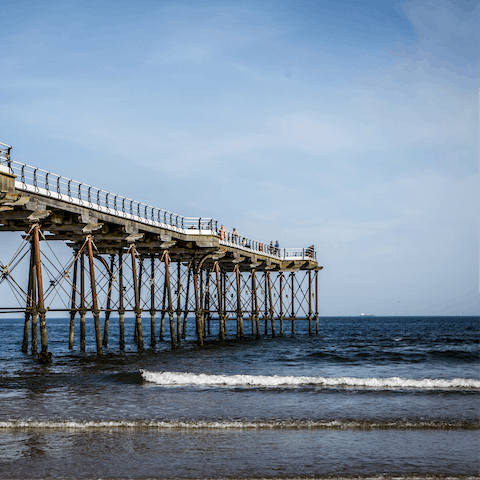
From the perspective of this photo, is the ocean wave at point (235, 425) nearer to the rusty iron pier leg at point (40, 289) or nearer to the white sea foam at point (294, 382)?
the white sea foam at point (294, 382)

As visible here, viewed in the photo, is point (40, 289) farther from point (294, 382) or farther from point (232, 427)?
point (232, 427)

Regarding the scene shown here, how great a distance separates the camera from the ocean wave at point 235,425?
12.2 meters

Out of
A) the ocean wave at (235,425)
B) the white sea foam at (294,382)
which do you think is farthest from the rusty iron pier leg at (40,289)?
the ocean wave at (235,425)

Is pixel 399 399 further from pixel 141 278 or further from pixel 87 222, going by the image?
pixel 141 278

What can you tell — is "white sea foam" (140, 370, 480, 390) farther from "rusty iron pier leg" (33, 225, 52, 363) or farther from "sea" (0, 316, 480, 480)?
Result: "rusty iron pier leg" (33, 225, 52, 363)

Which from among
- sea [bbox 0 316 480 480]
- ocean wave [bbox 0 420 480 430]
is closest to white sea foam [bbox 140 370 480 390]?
sea [bbox 0 316 480 480]

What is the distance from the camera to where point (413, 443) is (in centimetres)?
1088

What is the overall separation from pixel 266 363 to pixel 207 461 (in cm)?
1816

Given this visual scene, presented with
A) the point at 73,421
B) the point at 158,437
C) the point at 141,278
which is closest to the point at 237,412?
the point at 158,437

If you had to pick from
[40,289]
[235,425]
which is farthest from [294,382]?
[40,289]

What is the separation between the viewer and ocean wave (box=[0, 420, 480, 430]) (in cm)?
1225

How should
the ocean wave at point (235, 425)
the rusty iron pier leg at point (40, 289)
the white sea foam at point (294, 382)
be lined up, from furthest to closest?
the rusty iron pier leg at point (40, 289) < the white sea foam at point (294, 382) < the ocean wave at point (235, 425)

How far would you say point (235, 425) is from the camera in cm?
1241

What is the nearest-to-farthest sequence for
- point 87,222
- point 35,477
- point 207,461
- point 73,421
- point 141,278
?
point 35,477 < point 207,461 < point 73,421 < point 87,222 < point 141,278
